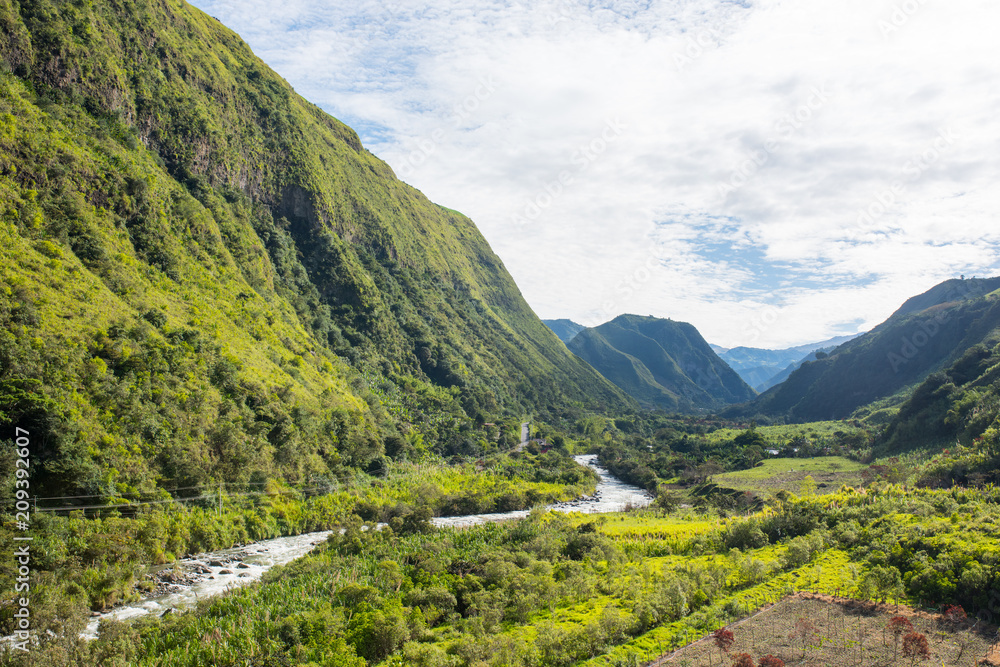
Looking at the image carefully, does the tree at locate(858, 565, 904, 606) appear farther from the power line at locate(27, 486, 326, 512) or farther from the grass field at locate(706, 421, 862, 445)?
the grass field at locate(706, 421, 862, 445)

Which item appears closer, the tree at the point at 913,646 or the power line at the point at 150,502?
the tree at the point at 913,646

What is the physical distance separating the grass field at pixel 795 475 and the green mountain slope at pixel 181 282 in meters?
51.0

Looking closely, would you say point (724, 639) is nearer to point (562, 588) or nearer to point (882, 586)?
point (882, 586)

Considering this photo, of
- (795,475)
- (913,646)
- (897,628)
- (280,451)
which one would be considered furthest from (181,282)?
(795,475)

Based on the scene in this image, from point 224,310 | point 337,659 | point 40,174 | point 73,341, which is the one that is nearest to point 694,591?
point 337,659

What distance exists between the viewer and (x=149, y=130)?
282ft

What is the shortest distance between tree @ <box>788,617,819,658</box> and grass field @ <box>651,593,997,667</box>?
50 mm

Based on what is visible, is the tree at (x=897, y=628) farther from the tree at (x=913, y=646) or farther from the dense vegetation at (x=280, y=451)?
the dense vegetation at (x=280, y=451)

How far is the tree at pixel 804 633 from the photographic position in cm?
2547

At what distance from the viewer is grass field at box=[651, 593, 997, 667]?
23.6m

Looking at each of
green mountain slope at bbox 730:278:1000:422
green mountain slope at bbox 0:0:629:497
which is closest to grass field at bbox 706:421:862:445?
green mountain slope at bbox 730:278:1000:422

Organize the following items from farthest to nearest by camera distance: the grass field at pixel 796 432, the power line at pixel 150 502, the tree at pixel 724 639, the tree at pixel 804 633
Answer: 1. the grass field at pixel 796 432
2. the power line at pixel 150 502
3. the tree at pixel 804 633
4. the tree at pixel 724 639

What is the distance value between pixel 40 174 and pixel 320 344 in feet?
169

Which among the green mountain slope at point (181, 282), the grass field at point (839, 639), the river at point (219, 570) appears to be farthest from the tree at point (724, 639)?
the green mountain slope at point (181, 282)
